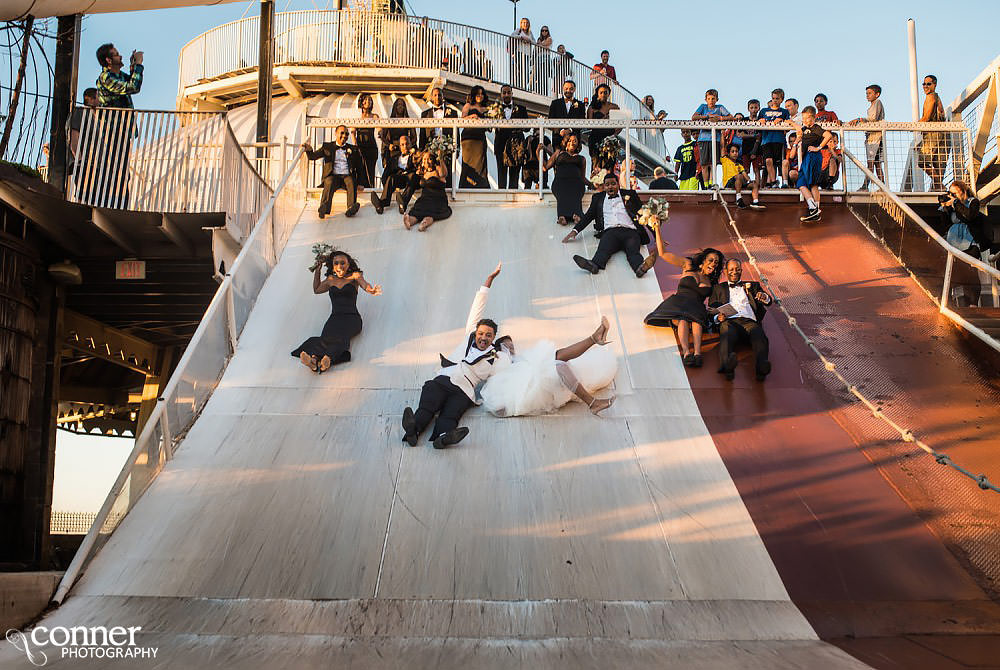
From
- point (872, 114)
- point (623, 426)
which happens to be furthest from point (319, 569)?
point (872, 114)

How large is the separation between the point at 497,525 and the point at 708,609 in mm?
1639

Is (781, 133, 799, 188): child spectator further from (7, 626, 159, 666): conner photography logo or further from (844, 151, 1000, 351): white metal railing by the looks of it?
(7, 626, 159, 666): conner photography logo

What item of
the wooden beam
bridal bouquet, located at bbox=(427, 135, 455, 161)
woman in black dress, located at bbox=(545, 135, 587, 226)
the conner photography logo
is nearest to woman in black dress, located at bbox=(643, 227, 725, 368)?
woman in black dress, located at bbox=(545, 135, 587, 226)

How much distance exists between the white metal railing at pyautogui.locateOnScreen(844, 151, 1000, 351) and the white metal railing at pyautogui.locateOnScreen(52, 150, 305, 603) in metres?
7.79

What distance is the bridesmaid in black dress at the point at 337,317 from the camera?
8633 millimetres

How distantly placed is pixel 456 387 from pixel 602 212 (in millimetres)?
4618

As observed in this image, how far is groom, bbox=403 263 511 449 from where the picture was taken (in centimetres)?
721

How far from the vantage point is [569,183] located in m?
12.1

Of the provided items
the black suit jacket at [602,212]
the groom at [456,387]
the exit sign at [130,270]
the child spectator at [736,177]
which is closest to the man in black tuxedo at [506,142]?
the black suit jacket at [602,212]

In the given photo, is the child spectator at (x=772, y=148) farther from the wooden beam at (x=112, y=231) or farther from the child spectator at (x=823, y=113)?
the wooden beam at (x=112, y=231)

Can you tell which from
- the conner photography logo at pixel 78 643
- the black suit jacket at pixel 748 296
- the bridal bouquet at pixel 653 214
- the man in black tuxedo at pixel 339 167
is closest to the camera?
the conner photography logo at pixel 78 643

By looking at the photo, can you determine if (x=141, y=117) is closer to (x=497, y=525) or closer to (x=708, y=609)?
(x=497, y=525)

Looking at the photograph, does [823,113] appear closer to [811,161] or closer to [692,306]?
[811,161]

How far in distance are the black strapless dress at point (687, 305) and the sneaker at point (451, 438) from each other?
3.04 meters
